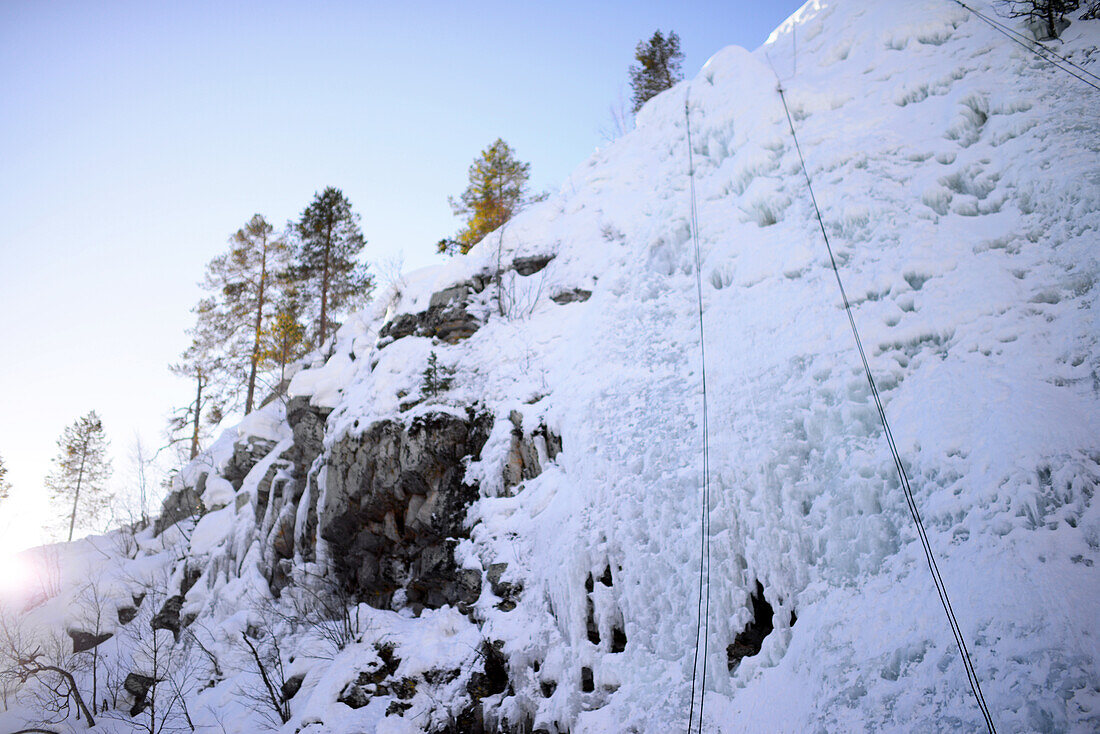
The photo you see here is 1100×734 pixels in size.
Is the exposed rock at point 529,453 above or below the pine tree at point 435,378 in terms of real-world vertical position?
below

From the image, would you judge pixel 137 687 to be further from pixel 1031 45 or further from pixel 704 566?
pixel 1031 45

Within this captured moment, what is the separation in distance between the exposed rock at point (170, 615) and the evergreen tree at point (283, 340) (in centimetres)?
717

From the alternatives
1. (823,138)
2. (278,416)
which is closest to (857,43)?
(823,138)

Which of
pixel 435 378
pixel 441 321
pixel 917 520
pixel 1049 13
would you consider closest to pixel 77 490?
pixel 441 321

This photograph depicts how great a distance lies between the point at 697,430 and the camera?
766cm

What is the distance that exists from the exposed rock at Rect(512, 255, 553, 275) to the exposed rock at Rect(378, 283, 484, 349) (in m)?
1.19

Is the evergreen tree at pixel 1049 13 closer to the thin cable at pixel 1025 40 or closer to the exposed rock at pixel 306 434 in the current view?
the thin cable at pixel 1025 40

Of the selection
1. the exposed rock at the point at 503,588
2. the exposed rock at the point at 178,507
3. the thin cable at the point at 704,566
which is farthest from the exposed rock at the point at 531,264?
the exposed rock at the point at 178,507

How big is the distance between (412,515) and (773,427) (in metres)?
6.46

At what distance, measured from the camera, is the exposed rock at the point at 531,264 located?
12938 mm

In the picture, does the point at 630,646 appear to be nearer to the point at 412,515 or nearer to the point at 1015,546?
the point at 1015,546

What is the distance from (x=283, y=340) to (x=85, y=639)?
31.8 feet

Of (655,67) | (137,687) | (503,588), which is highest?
(655,67)

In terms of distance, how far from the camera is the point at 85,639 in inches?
546
